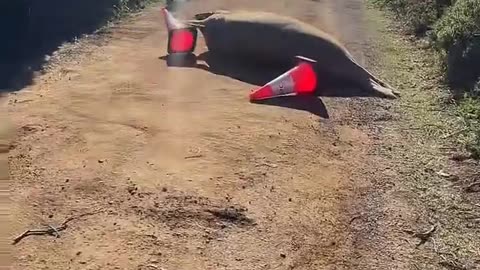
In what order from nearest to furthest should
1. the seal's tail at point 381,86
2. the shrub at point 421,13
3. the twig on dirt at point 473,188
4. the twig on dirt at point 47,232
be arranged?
the twig on dirt at point 47,232 < the twig on dirt at point 473,188 < the seal's tail at point 381,86 < the shrub at point 421,13

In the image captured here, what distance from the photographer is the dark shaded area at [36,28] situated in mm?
10055

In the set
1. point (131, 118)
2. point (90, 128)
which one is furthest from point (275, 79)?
point (90, 128)

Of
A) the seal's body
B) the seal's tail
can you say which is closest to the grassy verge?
the seal's tail

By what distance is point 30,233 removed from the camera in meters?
6.02

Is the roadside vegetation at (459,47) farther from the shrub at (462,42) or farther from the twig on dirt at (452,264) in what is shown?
the twig on dirt at (452,264)

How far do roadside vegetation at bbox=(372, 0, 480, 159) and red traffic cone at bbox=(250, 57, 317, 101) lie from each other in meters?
1.94

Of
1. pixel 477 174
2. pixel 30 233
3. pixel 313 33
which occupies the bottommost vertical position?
pixel 30 233

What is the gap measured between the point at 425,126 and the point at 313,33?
250 cm

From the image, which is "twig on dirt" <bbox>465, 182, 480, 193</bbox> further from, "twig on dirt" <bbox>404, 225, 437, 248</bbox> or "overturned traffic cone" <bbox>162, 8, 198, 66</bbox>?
"overturned traffic cone" <bbox>162, 8, 198, 66</bbox>

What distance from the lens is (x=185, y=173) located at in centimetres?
707

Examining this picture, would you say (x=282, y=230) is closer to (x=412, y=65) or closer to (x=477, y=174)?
(x=477, y=174)

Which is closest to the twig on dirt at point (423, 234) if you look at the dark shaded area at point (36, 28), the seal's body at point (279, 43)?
the seal's body at point (279, 43)

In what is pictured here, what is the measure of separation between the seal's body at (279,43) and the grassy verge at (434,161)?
62cm

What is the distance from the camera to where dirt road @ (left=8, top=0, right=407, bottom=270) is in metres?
5.84
